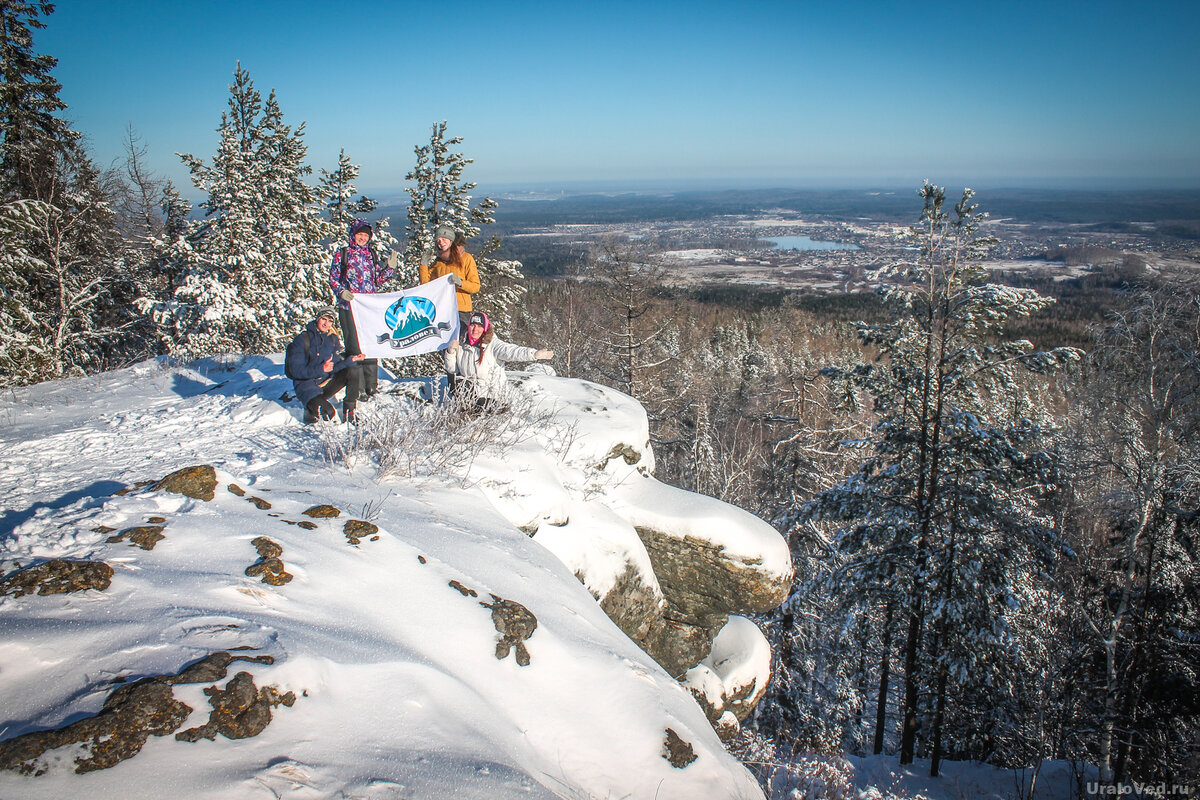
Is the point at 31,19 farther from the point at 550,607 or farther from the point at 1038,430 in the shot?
the point at 1038,430

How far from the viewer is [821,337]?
73312 millimetres

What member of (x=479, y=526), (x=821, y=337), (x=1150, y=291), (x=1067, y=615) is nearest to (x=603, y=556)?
(x=479, y=526)

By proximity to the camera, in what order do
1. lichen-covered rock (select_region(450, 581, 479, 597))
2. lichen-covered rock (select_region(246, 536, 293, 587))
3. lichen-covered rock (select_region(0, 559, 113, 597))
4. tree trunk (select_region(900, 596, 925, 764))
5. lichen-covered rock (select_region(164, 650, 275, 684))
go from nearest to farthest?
lichen-covered rock (select_region(164, 650, 275, 684)) < lichen-covered rock (select_region(0, 559, 113, 597)) < lichen-covered rock (select_region(246, 536, 293, 587)) < lichen-covered rock (select_region(450, 581, 479, 597)) < tree trunk (select_region(900, 596, 925, 764))

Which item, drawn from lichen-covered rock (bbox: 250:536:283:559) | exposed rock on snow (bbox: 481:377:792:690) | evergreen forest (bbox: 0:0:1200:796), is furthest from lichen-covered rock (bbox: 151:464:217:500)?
evergreen forest (bbox: 0:0:1200:796)

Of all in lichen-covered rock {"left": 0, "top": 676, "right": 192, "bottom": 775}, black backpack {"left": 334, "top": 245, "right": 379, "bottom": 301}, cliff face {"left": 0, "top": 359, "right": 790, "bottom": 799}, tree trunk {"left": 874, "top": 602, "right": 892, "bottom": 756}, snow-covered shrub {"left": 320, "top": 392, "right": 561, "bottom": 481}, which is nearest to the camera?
lichen-covered rock {"left": 0, "top": 676, "right": 192, "bottom": 775}

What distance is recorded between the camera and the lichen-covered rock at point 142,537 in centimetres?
308

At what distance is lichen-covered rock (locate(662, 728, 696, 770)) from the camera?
3.22 metres

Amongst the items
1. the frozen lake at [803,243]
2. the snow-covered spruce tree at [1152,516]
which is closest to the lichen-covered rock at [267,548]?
the snow-covered spruce tree at [1152,516]

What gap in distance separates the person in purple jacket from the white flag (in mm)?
118

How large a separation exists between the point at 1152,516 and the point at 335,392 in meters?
15.4

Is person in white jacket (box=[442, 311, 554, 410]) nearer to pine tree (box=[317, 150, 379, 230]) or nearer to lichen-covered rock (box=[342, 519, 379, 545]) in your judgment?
lichen-covered rock (box=[342, 519, 379, 545])

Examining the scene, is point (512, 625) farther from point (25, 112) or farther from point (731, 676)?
point (25, 112)

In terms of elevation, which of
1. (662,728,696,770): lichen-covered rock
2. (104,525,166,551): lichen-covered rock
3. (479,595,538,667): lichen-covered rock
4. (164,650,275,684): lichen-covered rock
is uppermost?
(104,525,166,551): lichen-covered rock

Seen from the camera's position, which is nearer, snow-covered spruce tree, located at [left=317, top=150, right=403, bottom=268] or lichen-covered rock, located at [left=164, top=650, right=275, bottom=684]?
lichen-covered rock, located at [left=164, top=650, right=275, bottom=684]
